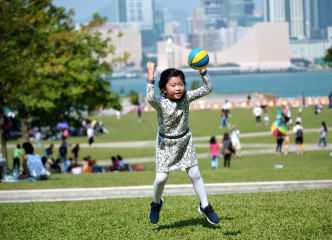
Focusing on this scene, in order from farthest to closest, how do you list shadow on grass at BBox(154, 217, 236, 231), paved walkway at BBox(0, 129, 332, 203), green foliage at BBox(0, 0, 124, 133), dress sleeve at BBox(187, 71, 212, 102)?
green foliage at BBox(0, 0, 124, 133)
paved walkway at BBox(0, 129, 332, 203)
shadow on grass at BBox(154, 217, 236, 231)
dress sleeve at BBox(187, 71, 212, 102)

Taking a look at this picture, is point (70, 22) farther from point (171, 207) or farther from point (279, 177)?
point (171, 207)

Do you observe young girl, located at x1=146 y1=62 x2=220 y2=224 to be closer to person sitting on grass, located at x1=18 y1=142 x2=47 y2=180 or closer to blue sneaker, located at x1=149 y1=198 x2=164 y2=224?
blue sneaker, located at x1=149 y1=198 x2=164 y2=224

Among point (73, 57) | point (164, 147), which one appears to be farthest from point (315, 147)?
point (164, 147)

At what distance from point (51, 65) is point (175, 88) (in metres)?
15.4

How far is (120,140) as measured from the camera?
106 ft

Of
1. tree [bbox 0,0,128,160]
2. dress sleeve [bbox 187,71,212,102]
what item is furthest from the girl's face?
tree [bbox 0,0,128,160]

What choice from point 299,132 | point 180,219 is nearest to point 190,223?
point 180,219

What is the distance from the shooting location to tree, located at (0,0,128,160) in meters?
15.6

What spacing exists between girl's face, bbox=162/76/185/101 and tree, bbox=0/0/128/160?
959 cm

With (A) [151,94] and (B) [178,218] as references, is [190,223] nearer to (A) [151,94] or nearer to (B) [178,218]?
(B) [178,218]

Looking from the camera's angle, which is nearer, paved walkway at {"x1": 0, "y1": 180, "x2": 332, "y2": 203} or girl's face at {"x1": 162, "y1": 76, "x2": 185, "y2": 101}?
girl's face at {"x1": 162, "y1": 76, "x2": 185, "y2": 101}

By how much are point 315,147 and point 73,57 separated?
10271mm

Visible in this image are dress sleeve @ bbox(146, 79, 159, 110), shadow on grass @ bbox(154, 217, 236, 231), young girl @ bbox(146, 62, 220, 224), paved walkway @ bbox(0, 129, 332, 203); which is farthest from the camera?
paved walkway @ bbox(0, 129, 332, 203)

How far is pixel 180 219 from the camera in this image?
21.6 feet
